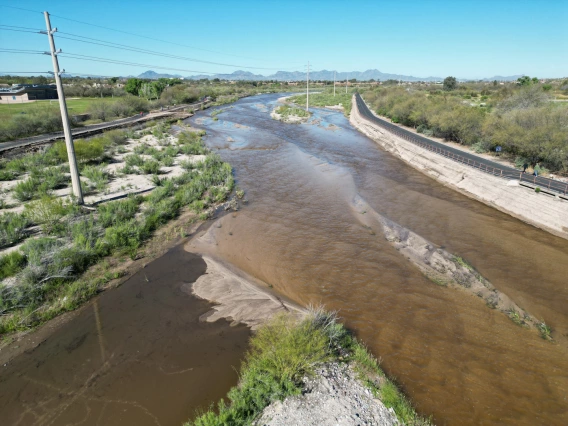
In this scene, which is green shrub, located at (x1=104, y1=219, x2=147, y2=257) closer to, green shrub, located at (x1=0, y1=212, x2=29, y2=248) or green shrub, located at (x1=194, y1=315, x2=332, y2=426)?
green shrub, located at (x1=0, y1=212, x2=29, y2=248)

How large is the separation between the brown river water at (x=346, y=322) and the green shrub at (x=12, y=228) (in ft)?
19.4

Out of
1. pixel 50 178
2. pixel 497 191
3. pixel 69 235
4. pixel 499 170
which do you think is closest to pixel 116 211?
pixel 69 235

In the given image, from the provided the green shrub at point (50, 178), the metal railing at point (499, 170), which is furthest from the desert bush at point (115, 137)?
the metal railing at point (499, 170)

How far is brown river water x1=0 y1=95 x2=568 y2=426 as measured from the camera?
7.97m

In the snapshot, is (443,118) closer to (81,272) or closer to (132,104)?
(81,272)

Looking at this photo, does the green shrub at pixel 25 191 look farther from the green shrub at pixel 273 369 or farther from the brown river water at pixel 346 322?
the green shrub at pixel 273 369

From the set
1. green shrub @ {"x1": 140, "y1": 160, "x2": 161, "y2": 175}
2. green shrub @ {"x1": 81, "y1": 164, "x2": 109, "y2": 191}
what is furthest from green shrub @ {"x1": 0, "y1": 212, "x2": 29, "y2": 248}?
green shrub @ {"x1": 140, "y1": 160, "x2": 161, "y2": 175}

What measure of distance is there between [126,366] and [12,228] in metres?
10.0

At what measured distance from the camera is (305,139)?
4688 cm

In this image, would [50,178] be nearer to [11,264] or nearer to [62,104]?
[62,104]

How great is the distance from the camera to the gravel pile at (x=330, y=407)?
22.0 feet

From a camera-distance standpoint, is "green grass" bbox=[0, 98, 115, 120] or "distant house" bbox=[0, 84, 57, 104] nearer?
"green grass" bbox=[0, 98, 115, 120]

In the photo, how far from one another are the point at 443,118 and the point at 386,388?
3687cm

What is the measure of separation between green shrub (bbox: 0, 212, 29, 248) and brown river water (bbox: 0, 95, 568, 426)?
592 cm
